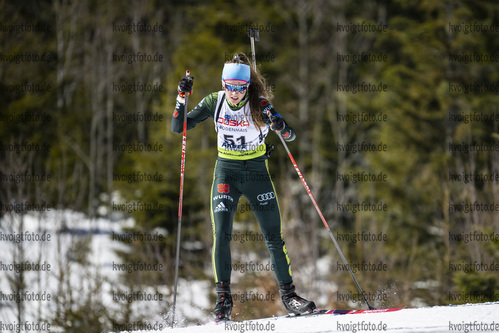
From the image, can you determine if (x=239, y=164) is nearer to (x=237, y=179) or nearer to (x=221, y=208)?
(x=237, y=179)

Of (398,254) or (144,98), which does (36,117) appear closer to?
(144,98)

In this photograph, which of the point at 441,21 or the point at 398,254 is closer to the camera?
the point at 398,254

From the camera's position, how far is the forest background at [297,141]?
10.6 m

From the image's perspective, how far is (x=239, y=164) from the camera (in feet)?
16.3

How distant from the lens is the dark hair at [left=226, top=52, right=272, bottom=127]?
16.1ft

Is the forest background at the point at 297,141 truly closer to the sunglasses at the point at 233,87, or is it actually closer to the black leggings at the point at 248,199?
the black leggings at the point at 248,199

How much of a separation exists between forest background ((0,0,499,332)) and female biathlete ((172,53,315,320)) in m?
2.82

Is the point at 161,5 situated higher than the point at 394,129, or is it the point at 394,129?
the point at 161,5

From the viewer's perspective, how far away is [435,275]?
439 inches

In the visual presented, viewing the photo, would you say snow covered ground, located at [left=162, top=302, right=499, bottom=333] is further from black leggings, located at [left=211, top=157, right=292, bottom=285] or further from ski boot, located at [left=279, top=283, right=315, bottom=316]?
black leggings, located at [left=211, top=157, right=292, bottom=285]

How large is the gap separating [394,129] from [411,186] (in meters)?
1.85

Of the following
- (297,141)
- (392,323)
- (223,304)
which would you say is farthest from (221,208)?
(297,141)

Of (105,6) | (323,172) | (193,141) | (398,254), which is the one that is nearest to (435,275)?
(398,254)

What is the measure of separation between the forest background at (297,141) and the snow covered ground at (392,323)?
96.9 inches
